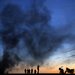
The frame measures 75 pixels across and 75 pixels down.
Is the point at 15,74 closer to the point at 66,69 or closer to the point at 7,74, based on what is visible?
the point at 7,74

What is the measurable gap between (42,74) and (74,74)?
1418 centimetres

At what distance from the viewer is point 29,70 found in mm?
108812

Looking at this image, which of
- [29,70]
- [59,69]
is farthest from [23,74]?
[59,69]

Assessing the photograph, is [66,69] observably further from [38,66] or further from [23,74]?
[23,74]

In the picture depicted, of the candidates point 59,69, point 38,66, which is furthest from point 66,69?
point 38,66

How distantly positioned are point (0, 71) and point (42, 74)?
20.9 metres

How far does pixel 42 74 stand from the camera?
395 ft

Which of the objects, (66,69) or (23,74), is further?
(23,74)

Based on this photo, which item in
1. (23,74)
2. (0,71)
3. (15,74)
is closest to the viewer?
(0,71)

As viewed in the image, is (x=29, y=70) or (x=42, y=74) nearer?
(x=29, y=70)

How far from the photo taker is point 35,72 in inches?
4213

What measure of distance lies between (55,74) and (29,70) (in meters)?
14.7

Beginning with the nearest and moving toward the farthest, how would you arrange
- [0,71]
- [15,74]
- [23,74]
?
[0,71]
[23,74]
[15,74]

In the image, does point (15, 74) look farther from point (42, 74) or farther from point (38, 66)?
point (38, 66)
